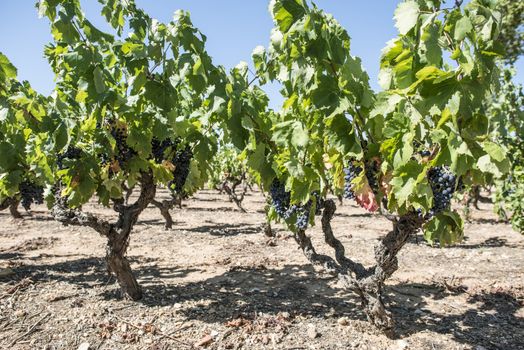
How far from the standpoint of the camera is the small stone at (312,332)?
4543 mm

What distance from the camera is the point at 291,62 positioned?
349 centimetres

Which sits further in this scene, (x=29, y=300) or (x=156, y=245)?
(x=156, y=245)

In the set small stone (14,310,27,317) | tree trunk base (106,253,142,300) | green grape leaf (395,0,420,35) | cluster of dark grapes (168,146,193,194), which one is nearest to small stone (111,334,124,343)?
tree trunk base (106,253,142,300)

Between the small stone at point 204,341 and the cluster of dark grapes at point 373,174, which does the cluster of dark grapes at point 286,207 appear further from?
the small stone at point 204,341

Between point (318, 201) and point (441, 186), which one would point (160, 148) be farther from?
point (441, 186)

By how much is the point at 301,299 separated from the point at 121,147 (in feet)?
11.5

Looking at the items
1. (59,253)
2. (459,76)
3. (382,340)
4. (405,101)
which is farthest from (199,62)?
(59,253)

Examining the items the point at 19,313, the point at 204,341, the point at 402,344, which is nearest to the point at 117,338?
the point at 204,341

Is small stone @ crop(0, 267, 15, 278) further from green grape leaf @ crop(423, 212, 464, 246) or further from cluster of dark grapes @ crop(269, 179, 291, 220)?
green grape leaf @ crop(423, 212, 464, 246)

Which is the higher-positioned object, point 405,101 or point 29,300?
point 405,101

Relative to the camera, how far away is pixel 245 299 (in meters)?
5.84

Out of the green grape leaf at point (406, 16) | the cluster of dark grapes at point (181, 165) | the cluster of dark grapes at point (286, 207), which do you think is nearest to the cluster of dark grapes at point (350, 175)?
the cluster of dark grapes at point (286, 207)

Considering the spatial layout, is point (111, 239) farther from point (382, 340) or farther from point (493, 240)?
point (493, 240)

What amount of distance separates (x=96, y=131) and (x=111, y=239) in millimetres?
1752
